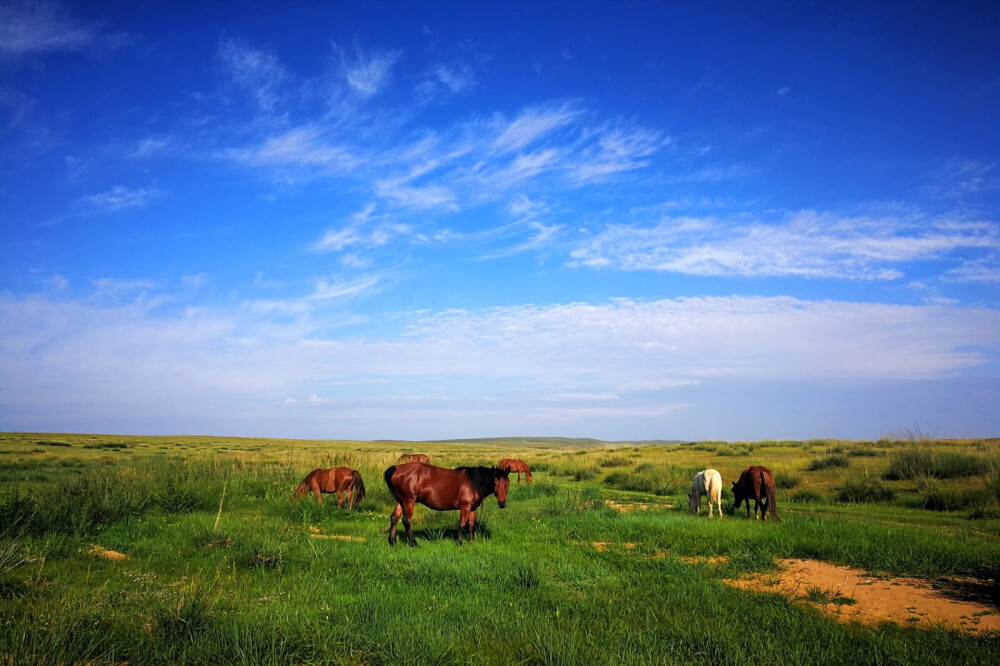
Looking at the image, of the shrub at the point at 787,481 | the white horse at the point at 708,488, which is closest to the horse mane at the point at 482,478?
the white horse at the point at 708,488

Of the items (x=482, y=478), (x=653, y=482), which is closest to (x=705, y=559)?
(x=482, y=478)

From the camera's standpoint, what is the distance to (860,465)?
26.7 metres

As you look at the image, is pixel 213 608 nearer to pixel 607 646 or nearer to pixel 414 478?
pixel 607 646

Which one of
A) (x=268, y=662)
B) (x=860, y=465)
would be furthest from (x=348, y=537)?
(x=860, y=465)

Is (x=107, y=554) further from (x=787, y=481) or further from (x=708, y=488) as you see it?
(x=787, y=481)

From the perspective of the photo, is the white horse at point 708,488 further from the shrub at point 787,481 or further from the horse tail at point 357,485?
the horse tail at point 357,485

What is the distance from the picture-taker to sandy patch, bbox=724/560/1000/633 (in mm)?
6965

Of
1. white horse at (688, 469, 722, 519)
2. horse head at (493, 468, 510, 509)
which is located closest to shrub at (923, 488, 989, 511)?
white horse at (688, 469, 722, 519)

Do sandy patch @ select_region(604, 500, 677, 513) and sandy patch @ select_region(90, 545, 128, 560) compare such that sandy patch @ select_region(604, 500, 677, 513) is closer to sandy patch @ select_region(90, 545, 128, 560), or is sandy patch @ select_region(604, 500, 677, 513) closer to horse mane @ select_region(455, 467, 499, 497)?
horse mane @ select_region(455, 467, 499, 497)

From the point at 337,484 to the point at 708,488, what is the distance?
1068 cm

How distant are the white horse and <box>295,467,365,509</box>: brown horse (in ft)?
32.5

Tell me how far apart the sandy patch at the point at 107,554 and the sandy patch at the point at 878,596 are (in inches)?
404

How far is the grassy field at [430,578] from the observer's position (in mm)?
5578

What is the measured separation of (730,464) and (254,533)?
2941 cm
